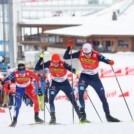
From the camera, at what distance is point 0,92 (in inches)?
579

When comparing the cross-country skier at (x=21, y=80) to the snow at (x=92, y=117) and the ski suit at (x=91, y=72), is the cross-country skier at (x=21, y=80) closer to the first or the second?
the snow at (x=92, y=117)

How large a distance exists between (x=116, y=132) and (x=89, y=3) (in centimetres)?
9231

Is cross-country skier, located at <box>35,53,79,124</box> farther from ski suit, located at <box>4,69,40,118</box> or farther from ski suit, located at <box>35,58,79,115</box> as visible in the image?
ski suit, located at <box>4,69,40,118</box>

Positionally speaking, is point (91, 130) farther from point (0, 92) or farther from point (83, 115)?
point (0, 92)

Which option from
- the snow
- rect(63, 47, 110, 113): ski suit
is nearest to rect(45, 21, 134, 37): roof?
the snow

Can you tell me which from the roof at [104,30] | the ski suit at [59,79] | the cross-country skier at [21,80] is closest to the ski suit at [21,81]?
the cross-country skier at [21,80]

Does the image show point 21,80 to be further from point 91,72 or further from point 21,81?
point 91,72

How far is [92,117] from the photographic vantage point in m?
11.8

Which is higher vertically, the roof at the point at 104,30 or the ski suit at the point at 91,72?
the roof at the point at 104,30

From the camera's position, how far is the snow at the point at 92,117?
7578mm

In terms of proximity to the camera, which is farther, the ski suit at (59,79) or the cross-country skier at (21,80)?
the cross-country skier at (21,80)

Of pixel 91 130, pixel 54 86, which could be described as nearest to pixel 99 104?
pixel 54 86

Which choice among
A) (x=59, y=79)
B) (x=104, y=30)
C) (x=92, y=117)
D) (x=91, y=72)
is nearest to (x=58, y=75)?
(x=59, y=79)

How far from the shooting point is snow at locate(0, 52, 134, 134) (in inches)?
298
